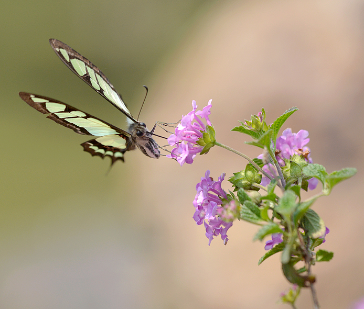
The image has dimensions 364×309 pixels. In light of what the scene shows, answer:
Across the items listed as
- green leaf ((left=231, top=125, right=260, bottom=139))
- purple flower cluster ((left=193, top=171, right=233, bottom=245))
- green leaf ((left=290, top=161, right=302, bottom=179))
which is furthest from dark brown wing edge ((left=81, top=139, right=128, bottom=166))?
green leaf ((left=290, top=161, right=302, bottom=179))

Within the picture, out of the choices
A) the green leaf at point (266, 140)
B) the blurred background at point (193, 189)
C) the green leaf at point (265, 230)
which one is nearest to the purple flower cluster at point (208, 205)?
the green leaf at point (266, 140)

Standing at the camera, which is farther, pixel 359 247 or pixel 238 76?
pixel 238 76

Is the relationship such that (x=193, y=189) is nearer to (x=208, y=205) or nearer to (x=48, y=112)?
(x=48, y=112)

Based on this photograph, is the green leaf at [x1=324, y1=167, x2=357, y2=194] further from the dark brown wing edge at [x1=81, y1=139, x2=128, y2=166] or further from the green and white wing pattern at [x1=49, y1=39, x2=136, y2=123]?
the dark brown wing edge at [x1=81, y1=139, x2=128, y2=166]

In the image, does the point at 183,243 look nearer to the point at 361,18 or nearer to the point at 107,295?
the point at 107,295

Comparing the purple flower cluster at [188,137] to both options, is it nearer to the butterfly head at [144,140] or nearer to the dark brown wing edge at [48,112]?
the butterfly head at [144,140]

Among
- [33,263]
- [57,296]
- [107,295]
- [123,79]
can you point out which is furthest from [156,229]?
[123,79]
